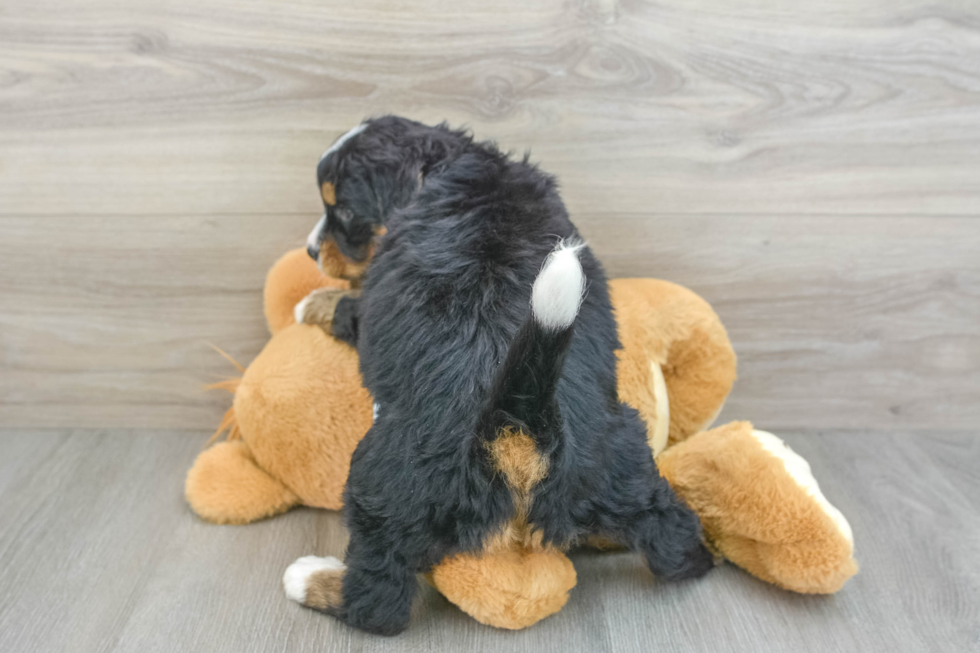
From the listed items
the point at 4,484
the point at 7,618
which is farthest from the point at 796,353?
the point at 4,484

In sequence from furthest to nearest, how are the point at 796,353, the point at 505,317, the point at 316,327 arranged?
1. the point at 796,353
2. the point at 316,327
3. the point at 505,317

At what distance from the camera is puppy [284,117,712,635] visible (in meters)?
0.82

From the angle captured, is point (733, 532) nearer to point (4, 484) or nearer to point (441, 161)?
point (441, 161)

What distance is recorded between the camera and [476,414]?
2.73 ft

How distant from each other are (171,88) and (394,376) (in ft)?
2.52

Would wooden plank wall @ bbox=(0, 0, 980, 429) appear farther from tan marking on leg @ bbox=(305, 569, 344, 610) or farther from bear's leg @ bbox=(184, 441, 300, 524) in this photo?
tan marking on leg @ bbox=(305, 569, 344, 610)

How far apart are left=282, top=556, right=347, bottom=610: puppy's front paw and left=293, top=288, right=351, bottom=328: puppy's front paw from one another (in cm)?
39

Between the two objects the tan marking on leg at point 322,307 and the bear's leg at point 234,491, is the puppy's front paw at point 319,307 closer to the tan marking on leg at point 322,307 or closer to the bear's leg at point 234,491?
the tan marking on leg at point 322,307

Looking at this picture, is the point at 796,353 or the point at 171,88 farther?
the point at 796,353

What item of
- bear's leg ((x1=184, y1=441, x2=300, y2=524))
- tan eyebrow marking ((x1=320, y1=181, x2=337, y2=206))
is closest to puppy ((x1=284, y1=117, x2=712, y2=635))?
tan eyebrow marking ((x1=320, y1=181, x2=337, y2=206))

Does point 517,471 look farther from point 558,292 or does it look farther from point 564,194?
point 564,194

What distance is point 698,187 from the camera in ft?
4.33

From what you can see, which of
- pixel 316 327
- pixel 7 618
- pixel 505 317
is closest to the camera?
pixel 505 317

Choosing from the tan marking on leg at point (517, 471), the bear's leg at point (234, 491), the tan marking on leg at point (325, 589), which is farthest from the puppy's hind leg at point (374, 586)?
the bear's leg at point (234, 491)
